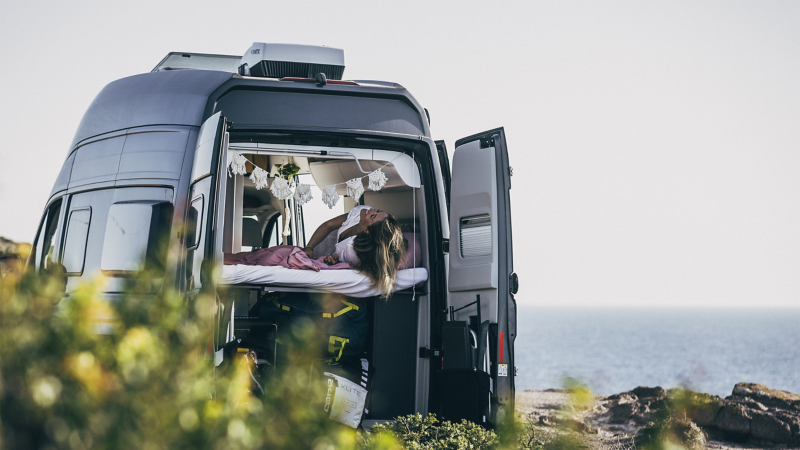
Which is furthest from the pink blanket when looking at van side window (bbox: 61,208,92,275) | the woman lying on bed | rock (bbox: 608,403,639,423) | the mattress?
rock (bbox: 608,403,639,423)

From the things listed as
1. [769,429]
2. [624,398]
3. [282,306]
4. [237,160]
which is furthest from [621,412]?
[237,160]

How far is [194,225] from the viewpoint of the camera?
388 cm

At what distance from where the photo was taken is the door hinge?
503 centimetres

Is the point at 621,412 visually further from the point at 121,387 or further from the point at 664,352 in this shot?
the point at 664,352

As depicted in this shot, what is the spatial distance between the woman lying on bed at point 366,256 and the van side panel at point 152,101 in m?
1.14

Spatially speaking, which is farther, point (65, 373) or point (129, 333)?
point (129, 333)

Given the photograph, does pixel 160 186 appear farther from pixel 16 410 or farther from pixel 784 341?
pixel 784 341

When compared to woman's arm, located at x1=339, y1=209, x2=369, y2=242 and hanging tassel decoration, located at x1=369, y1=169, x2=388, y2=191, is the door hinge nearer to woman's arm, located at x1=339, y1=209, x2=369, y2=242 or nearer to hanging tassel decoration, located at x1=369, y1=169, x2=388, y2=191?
woman's arm, located at x1=339, y1=209, x2=369, y2=242

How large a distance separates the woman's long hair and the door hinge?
0.47 meters

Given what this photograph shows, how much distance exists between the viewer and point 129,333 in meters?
1.26

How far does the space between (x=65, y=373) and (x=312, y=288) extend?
399 cm

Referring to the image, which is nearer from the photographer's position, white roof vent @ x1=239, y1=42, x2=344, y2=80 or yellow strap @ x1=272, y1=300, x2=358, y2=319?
yellow strap @ x1=272, y1=300, x2=358, y2=319

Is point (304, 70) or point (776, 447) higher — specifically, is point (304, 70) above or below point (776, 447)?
above

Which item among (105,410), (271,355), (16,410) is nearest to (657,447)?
(105,410)
